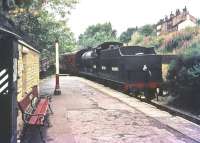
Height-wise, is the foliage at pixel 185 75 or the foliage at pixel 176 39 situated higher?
the foliage at pixel 176 39

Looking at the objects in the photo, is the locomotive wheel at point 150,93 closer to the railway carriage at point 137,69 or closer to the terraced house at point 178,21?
the railway carriage at point 137,69

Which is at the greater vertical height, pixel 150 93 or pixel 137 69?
pixel 137 69

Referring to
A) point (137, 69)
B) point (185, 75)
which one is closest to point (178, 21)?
point (137, 69)

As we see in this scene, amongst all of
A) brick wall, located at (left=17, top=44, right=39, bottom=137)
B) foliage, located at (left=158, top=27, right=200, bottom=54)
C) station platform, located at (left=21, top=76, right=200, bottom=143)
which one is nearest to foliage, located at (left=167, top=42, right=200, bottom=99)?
station platform, located at (left=21, top=76, right=200, bottom=143)

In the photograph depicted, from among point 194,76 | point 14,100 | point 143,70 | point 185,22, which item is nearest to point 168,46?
point 143,70

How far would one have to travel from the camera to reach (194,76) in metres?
14.5

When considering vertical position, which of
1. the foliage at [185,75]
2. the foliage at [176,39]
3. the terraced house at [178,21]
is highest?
the terraced house at [178,21]

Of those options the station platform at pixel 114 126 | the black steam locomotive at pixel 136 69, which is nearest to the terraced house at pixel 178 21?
the black steam locomotive at pixel 136 69

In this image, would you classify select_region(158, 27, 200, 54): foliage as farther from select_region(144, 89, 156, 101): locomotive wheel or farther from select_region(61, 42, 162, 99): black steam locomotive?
select_region(144, 89, 156, 101): locomotive wheel

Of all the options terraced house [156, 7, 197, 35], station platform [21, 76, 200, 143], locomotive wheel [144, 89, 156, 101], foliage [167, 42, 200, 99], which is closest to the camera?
station platform [21, 76, 200, 143]

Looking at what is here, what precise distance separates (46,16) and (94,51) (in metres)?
4.61

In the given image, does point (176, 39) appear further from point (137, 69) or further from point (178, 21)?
point (178, 21)

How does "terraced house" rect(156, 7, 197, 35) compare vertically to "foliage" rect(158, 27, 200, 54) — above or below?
above

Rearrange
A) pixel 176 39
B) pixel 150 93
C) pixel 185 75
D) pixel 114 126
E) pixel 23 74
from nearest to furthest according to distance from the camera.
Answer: pixel 114 126, pixel 23 74, pixel 185 75, pixel 150 93, pixel 176 39
